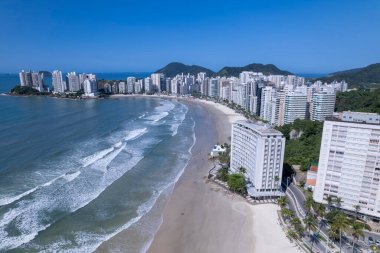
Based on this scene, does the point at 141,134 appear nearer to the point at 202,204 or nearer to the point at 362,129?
the point at 202,204

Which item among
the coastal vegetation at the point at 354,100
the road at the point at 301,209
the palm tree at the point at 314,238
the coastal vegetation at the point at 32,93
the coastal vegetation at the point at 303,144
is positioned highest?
the coastal vegetation at the point at 354,100

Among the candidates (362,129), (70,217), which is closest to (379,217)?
(362,129)

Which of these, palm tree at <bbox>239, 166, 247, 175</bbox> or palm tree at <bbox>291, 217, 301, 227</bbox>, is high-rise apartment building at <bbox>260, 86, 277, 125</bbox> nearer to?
palm tree at <bbox>239, 166, 247, 175</bbox>

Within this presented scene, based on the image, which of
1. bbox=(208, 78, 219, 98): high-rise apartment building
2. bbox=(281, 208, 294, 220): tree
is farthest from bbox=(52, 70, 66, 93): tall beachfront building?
bbox=(281, 208, 294, 220): tree

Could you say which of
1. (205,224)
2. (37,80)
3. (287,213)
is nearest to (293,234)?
(287,213)

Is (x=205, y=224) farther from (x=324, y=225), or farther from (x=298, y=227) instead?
(x=324, y=225)

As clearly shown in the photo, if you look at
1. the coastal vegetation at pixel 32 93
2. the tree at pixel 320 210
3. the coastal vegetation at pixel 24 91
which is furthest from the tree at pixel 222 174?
the coastal vegetation at pixel 24 91

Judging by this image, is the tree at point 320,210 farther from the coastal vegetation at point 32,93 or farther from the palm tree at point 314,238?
the coastal vegetation at point 32,93
